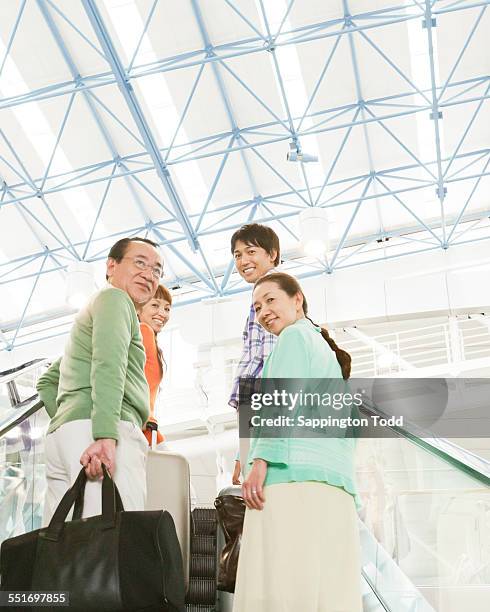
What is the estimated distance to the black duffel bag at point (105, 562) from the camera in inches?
88.9

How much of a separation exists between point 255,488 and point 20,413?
150 cm

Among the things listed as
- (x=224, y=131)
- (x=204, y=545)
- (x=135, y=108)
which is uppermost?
(x=224, y=131)

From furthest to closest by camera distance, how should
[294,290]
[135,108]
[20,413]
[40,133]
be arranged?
1. [40,133]
2. [135,108]
3. [20,413]
4. [294,290]

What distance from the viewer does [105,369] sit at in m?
2.75

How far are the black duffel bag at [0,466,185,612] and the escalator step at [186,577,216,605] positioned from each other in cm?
157

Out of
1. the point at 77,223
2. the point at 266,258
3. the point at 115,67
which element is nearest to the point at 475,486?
the point at 266,258

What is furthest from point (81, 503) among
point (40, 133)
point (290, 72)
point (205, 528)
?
point (40, 133)

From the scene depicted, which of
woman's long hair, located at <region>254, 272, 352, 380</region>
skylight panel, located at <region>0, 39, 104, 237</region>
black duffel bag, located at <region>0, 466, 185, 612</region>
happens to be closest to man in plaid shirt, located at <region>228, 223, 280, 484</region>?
woman's long hair, located at <region>254, 272, 352, 380</region>

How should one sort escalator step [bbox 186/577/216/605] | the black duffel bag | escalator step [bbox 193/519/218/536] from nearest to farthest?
the black duffel bag, escalator step [bbox 186/577/216/605], escalator step [bbox 193/519/218/536]

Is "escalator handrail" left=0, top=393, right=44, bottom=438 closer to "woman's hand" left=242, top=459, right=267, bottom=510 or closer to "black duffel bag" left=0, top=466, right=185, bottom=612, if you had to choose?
"black duffel bag" left=0, top=466, right=185, bottom=612

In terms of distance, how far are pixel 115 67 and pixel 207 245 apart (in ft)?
22.2

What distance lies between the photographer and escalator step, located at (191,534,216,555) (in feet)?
13.4

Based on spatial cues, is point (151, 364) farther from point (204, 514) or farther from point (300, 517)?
point (300, 517)

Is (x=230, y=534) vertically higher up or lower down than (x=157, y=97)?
lower down
